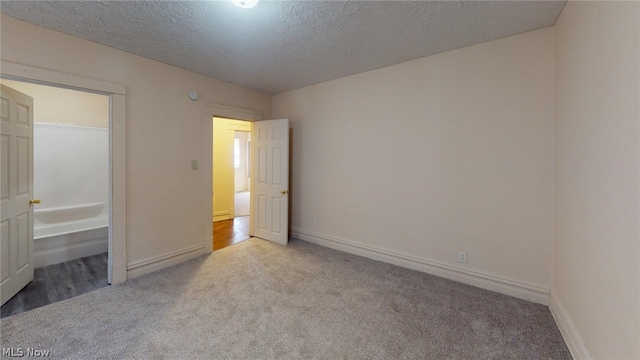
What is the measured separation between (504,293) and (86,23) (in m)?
4.51

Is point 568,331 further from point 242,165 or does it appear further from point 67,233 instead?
point 242,165

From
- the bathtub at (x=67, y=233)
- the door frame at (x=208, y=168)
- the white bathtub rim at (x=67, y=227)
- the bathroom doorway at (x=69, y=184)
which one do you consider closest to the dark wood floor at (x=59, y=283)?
the bathroom doorway at (x=69, y=184)

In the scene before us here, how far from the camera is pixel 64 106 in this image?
354cm

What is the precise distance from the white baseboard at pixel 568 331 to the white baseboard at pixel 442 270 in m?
0.16

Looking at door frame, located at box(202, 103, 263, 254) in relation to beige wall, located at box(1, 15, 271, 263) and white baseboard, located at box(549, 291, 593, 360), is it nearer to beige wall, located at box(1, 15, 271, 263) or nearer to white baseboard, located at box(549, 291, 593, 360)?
beige wall, located at box(1, 15, 271, 263)

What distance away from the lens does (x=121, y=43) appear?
2.50 metres

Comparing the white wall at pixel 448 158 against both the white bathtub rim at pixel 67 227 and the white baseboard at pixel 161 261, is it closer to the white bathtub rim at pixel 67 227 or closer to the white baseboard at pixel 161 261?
the white baseboard at pixel 161 261

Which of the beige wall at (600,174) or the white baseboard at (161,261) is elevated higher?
the beige wall at (600,174)

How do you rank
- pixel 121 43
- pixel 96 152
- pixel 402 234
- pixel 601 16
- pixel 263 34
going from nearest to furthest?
pixel 601 16, pixel 263 34, pixel 121 43, pixel 402 234, pixel 96 152

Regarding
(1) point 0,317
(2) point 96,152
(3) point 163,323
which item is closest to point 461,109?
(3) point 163,323

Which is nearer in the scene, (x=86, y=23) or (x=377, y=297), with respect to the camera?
(x=86, y=23)

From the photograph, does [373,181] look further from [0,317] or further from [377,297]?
[0,317]

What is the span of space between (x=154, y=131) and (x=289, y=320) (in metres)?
2.56

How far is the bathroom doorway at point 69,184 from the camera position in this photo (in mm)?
3111
